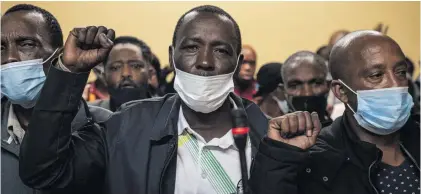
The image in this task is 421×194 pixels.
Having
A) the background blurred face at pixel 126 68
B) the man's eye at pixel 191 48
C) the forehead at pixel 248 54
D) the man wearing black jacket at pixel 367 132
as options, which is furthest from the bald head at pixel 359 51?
the forehead at pixel 248 54

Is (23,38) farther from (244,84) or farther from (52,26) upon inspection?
(244,84)

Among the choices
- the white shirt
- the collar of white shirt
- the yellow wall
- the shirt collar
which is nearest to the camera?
the white shirt

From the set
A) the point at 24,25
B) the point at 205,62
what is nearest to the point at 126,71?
the point at 24,25

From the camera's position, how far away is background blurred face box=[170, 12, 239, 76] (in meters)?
2.26

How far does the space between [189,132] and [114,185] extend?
357mm

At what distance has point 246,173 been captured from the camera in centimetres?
203

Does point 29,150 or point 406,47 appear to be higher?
point 29,150

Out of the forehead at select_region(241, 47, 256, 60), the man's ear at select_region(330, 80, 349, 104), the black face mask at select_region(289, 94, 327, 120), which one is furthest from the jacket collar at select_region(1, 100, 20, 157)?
the forehead at select_region(241, 47, 256, 60)

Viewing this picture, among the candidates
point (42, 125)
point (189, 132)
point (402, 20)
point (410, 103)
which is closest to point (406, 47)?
point (402, 20)

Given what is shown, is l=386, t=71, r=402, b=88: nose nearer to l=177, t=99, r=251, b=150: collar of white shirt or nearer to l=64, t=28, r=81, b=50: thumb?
l=177, t=99, r=251, b=150: collar of white shirt

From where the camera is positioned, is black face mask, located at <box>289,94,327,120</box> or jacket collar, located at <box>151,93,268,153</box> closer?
jacket collar, located at <box>151,93,268,153</box>

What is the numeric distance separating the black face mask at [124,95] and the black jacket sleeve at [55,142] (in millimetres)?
1499

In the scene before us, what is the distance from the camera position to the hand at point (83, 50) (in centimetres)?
199

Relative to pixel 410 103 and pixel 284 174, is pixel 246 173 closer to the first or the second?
pixel 284 174
